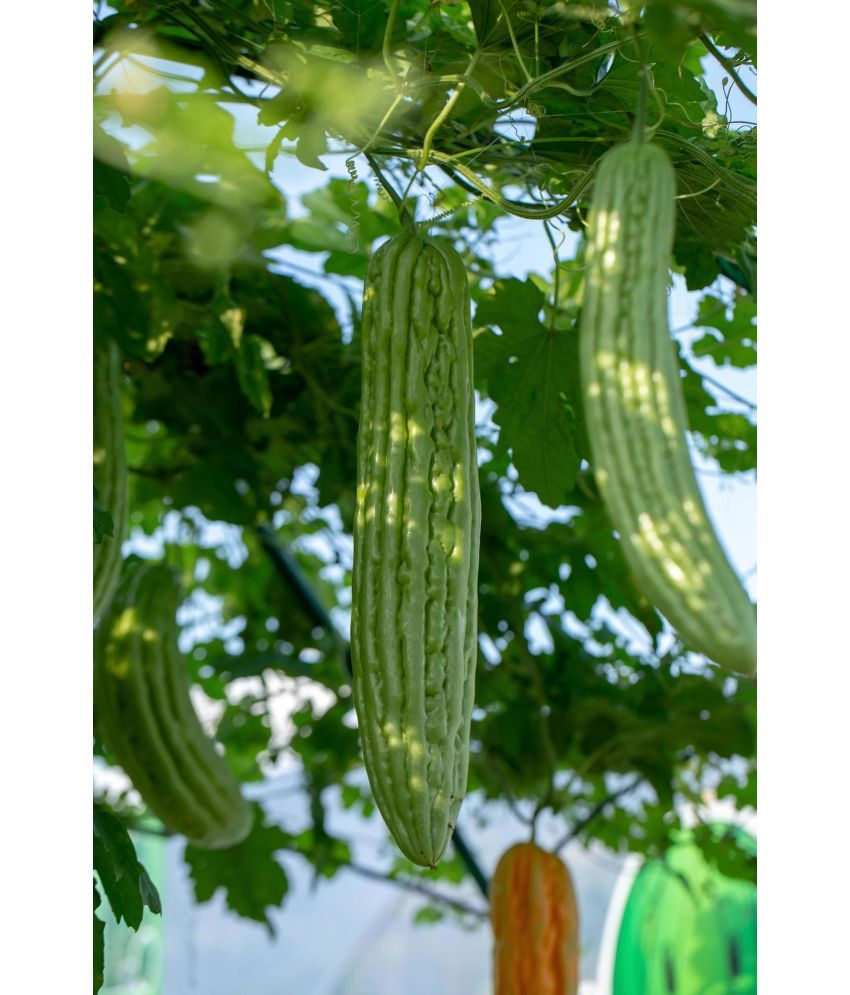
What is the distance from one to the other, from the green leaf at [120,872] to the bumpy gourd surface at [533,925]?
79cm

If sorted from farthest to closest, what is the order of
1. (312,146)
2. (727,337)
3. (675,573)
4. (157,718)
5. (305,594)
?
(305,594) → (727,337) → (157,718) → (312,146) → (675,573)

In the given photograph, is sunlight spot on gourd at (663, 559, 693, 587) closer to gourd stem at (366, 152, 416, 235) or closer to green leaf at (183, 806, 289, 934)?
gourd stem at (366, 152, 416, 235)

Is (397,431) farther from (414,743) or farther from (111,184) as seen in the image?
(111,184)

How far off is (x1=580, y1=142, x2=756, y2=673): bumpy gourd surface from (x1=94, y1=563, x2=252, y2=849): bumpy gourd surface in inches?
45.4

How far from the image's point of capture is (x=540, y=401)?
1152 mm

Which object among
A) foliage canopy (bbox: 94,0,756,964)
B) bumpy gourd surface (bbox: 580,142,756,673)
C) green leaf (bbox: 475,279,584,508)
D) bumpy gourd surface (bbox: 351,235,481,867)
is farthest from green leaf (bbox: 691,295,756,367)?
bumpy gourd surface (bbox: 580,142,756,673)

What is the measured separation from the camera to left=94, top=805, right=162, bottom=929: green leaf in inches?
43.2

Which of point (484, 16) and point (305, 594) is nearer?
point (484, 16)

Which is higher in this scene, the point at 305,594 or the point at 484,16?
the point at 484,16

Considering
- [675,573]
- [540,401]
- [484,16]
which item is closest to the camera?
[675,573]

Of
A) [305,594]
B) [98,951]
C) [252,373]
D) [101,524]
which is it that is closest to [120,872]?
[98,951]

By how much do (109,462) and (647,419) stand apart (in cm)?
99

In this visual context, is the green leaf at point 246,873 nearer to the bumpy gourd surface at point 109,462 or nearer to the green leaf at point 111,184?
the bumpy gourd surface at point 109,462

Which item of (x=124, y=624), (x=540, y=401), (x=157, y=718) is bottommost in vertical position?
(x=157, y=718)
